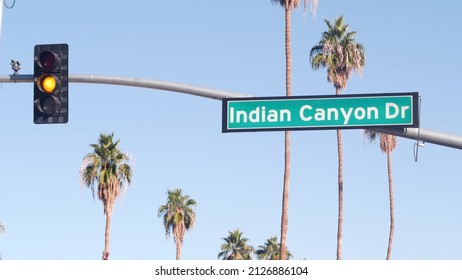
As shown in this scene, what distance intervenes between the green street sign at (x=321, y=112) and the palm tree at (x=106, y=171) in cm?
4434

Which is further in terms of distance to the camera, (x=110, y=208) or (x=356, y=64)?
(x=356, y=64)

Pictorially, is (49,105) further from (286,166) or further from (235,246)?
Result: (235,246)

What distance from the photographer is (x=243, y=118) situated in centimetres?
1795

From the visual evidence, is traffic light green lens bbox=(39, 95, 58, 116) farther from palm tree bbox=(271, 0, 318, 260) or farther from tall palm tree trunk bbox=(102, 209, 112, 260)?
tall palm tree trunk bbox=(102, 209, 112, 260)

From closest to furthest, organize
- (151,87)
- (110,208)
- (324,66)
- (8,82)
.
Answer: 1. (151,87)
2. (8,82)
3. (110,208)
4. (324,66)

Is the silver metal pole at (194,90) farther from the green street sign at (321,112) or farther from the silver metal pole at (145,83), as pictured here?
the green street sign at (321,112)

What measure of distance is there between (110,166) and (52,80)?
43.3 metres

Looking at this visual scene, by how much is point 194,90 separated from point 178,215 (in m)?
63.2

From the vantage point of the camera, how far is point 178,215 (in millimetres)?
81125

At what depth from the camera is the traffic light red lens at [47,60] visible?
19484 mm

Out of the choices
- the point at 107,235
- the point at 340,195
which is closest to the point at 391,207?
the point at 340,195

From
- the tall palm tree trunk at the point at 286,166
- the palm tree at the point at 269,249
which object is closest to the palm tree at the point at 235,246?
the palm tree at the point at 269,249
